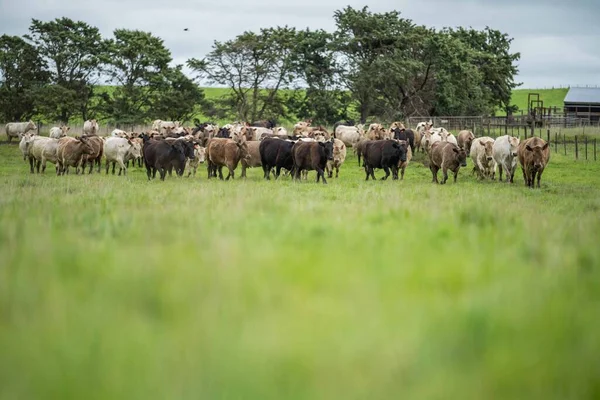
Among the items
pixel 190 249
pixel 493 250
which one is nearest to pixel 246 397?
pixel 190 249

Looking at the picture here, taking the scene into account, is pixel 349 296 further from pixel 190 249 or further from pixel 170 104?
pixel 170 104

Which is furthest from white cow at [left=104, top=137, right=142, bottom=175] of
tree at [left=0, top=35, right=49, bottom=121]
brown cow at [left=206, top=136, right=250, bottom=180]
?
tree at [left=0, top=35, right=49, bottom=121]

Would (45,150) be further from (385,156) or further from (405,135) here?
(405,135)

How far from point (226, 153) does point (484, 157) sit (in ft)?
34.5

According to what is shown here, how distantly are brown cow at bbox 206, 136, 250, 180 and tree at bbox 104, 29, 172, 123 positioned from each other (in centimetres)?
3107

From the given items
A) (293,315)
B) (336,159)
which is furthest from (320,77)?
(293,315)

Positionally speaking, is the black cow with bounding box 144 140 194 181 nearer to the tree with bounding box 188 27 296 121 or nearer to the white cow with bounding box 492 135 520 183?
the white cow with bounding box 492 135 520 183

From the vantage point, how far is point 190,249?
17.0 ft

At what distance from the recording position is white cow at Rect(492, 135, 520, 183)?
2368cm

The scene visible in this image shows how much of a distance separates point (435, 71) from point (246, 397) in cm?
5470

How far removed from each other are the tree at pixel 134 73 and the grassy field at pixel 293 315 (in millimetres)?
51518

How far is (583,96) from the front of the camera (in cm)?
7619

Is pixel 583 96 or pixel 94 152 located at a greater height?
pixel 583 96

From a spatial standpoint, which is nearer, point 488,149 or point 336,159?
point 488,149
